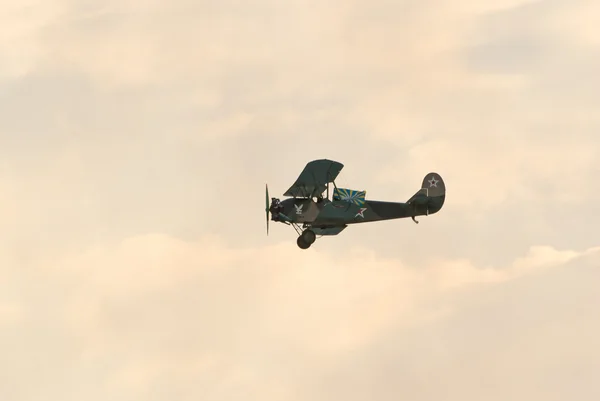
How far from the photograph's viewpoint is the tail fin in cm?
5631

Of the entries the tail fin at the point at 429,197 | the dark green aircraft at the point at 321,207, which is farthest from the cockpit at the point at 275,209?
the tail fin at the point at 429,197

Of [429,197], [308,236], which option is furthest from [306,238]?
[429,197]

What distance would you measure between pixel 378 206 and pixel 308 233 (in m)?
4.56

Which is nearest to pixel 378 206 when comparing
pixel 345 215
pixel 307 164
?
pixel 345 215

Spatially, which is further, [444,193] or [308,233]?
[444,193]

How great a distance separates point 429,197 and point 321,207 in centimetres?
760

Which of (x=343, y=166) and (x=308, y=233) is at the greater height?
(x=343, y=166)

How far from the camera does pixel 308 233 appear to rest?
174ft

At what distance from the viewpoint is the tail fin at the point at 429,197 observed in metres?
56.3

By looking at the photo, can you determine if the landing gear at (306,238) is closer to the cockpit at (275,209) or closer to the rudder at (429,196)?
the cockpit at (275,209)

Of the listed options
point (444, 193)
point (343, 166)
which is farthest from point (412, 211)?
point (343, 166)

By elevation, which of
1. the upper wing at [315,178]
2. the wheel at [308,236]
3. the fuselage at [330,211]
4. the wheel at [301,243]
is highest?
the upper wing at [315,178]

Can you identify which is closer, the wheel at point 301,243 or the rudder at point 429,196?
the wheel at point 301,243

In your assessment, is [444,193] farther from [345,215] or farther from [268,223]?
[268,223]
